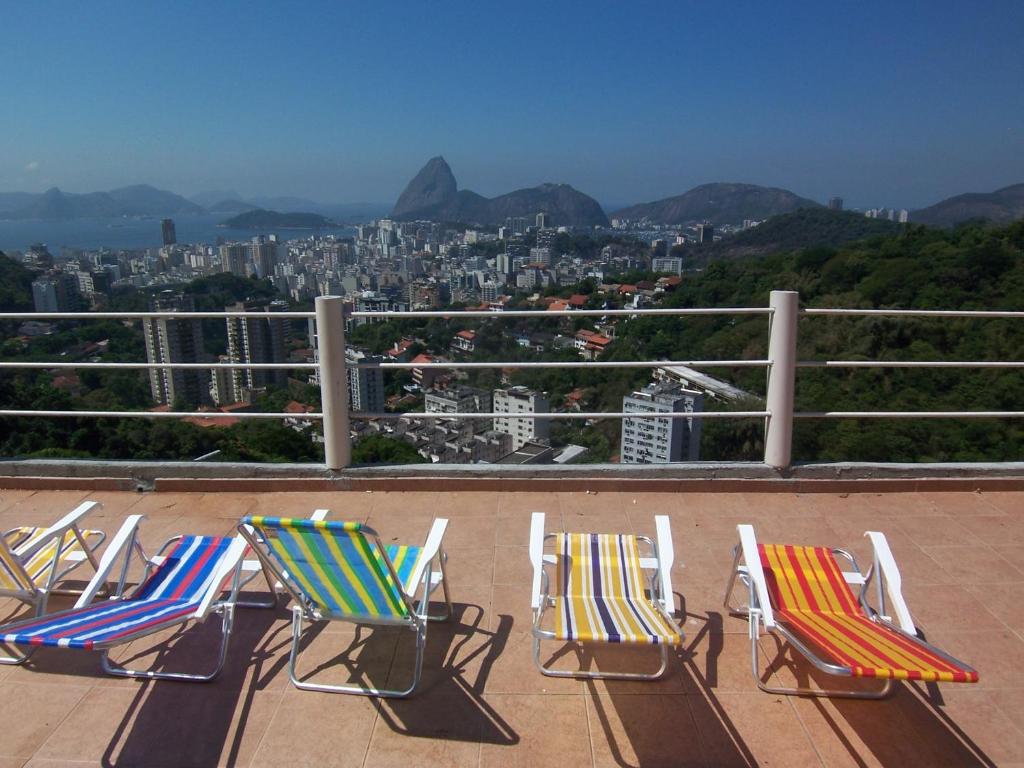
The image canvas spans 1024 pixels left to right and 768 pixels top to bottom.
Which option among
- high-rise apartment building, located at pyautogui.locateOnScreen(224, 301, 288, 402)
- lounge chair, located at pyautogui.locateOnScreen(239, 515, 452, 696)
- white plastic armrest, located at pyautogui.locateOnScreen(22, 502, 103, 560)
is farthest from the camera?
high-rise apartment building, located at pyautogui.locateOnScreen(224, 301, 288, 402)

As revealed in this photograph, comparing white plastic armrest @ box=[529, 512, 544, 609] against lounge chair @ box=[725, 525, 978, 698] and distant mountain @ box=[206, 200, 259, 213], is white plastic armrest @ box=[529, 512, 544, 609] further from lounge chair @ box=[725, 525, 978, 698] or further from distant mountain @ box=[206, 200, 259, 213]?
distant mountain @ box=[206, 200, 259, 213]

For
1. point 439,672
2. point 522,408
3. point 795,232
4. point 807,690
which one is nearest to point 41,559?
point 439,672

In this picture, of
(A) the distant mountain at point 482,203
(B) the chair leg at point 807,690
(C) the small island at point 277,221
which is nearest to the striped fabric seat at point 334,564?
(B) the chair leg at point 807,690

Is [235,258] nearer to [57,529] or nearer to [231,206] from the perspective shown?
[57,529]

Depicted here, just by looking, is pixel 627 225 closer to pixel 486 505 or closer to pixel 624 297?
pixel 624 297

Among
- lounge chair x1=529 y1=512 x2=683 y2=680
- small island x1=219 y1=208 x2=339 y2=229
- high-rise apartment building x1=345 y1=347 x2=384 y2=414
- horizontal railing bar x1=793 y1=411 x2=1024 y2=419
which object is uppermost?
small island x1=219 y1=208 x2=339 y2=229

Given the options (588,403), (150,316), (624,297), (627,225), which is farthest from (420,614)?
(627,225)

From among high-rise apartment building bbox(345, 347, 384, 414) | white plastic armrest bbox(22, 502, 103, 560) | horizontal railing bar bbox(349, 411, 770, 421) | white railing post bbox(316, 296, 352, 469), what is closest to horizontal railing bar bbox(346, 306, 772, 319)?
white railing post bbox(316, 296, 352, 469)
